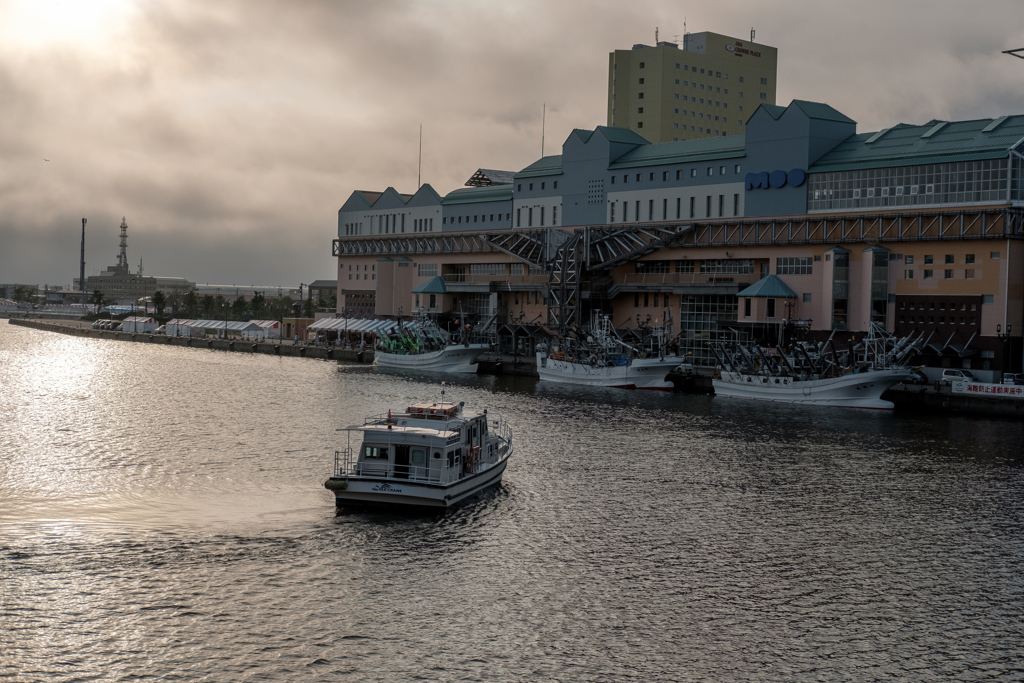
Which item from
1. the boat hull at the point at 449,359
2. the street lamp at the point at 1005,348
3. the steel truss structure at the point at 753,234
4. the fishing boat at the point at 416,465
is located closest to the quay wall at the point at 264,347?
the boat hull at the point at 449,359

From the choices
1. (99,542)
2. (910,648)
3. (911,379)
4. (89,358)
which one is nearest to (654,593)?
(910,648)

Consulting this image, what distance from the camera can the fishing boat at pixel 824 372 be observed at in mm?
82688

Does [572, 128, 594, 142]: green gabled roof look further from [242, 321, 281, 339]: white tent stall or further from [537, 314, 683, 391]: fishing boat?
[242, 321, 281, 339]: white tent stall

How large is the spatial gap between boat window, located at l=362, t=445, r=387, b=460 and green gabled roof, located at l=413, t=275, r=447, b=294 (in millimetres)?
97812

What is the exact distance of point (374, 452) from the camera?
42.6 m

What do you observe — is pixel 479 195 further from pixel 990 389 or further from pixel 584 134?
pixel 990 389

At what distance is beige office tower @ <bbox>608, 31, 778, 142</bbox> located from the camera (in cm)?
18625

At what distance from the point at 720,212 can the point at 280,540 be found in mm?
80367

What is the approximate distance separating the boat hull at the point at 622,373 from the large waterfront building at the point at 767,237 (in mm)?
10463

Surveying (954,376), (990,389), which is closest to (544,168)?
(954,376)

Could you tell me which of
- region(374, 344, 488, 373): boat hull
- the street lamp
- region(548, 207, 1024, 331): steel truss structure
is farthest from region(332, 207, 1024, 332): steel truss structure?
region(374, 344, 488, 373): boat hull

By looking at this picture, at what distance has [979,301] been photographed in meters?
86.0

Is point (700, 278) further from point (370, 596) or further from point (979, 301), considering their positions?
point (370, 596)

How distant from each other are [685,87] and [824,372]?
113 metres
